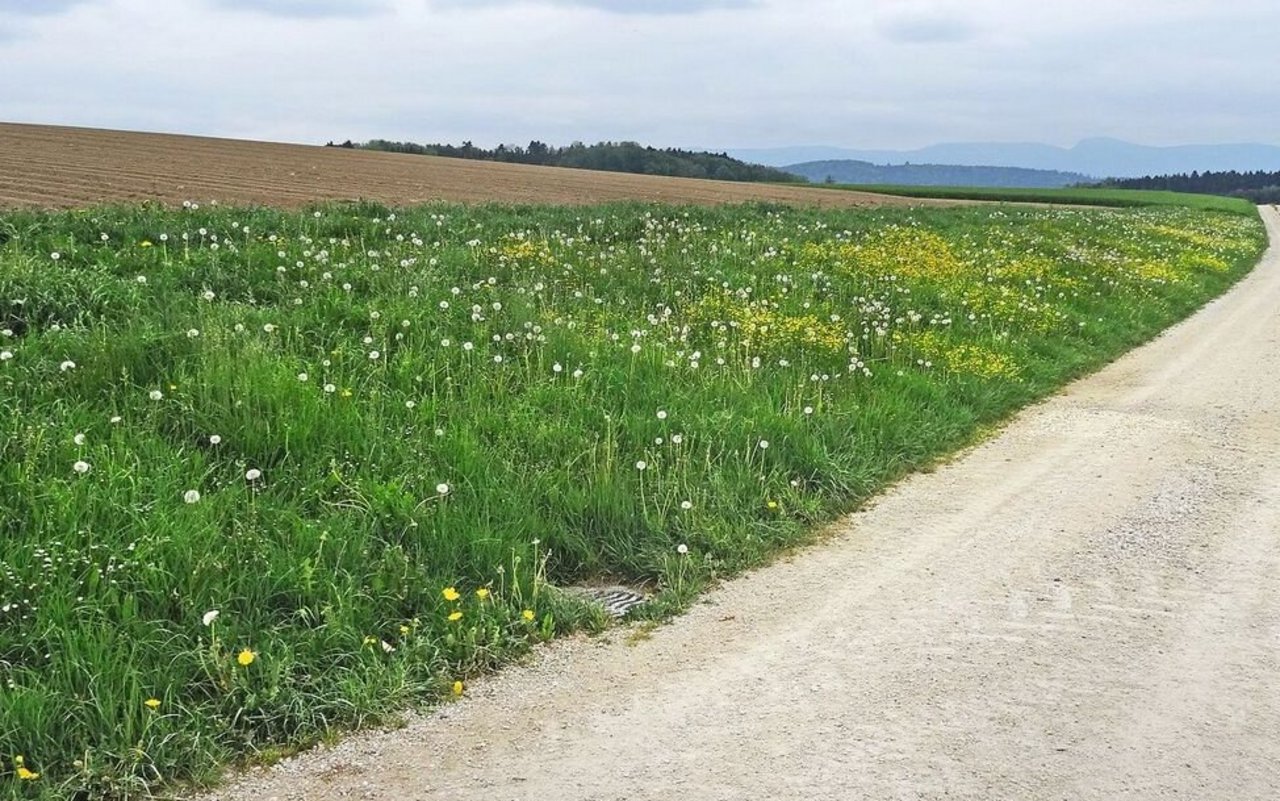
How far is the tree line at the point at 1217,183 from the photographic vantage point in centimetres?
14250

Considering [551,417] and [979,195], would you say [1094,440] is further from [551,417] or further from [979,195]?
[979,195]

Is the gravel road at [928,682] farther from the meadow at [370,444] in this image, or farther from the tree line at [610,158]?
the tree line at [610,158]

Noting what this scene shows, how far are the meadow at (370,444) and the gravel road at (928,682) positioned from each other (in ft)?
1.25

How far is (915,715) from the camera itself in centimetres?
398

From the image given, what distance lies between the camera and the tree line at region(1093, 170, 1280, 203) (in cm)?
14250

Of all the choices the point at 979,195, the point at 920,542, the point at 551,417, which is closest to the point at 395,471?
the point at 551,417

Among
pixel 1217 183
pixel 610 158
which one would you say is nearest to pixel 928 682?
pixel 610 158

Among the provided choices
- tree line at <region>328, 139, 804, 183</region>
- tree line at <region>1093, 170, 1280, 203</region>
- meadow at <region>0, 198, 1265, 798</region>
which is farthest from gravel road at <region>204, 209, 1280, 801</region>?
tree line at <region>1093, 170, 1280, 203</region>

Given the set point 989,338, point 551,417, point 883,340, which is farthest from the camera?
point 989,338

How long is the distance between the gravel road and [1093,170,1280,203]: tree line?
152 m

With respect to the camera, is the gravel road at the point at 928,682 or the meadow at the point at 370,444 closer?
the gravel road at the point at 928,682

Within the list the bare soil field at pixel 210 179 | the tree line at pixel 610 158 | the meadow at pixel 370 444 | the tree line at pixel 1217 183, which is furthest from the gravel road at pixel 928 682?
the tree line at pixel 1217 183

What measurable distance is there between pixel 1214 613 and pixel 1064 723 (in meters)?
1.56

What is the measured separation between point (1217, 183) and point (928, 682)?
184724 millimetres
